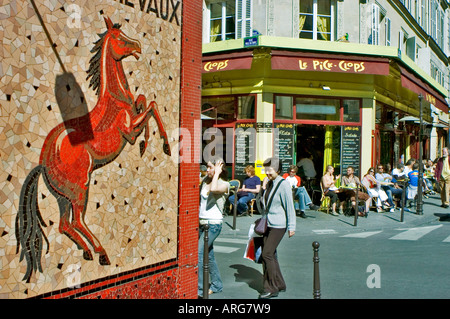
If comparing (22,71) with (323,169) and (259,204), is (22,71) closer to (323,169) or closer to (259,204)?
(259,204)

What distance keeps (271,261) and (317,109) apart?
11435mm

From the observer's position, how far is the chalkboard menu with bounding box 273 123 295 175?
16.8 meters

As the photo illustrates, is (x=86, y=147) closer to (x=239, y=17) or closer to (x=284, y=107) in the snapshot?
(x=284, y=107)

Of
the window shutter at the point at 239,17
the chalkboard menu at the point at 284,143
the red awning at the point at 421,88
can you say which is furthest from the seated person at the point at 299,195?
the red awning at the point at 421,88

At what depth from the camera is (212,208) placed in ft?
21.9

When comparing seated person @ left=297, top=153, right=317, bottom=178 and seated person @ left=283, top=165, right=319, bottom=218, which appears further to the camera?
seated person @ left=297, top=153, right=317, bottom=178

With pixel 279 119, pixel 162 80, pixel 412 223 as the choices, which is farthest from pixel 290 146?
pixel 162 80

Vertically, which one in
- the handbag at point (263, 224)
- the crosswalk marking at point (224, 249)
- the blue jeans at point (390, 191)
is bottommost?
the crosswalk marking at point (224, 249)

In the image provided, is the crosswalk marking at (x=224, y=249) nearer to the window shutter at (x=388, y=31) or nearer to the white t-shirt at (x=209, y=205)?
the white t-shirt at (x=209, y=205)

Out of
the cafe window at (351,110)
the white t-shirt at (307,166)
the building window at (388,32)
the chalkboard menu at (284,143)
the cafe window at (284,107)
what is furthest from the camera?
the building window at (388,32)

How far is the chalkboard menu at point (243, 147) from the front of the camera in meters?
16.9

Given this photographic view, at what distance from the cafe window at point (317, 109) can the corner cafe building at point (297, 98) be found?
0.04 metres

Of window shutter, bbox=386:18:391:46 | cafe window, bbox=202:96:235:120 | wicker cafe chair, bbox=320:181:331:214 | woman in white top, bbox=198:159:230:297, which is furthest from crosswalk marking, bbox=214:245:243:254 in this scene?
window shutter, bbox=386:18:391:46

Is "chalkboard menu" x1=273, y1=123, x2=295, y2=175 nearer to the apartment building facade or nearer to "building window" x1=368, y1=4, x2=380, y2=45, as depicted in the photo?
the apartment building facade
